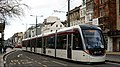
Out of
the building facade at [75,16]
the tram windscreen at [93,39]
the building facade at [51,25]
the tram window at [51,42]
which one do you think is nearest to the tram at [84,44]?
the tram windscreen at [93,39]

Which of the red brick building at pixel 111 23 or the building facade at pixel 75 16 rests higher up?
the building facade at pixel 75 16

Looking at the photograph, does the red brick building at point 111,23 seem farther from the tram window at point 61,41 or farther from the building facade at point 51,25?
the building facade at point 51,25

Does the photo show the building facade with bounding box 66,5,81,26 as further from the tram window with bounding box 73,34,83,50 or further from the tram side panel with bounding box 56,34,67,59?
the tram window with bounding box 73,34,83,50

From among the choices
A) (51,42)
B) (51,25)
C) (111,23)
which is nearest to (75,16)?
(111,23)

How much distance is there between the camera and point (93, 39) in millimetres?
25141

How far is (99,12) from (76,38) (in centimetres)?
3777

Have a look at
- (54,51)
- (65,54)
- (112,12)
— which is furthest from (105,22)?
(65,54)

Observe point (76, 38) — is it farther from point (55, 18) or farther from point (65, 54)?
point (55, 18)

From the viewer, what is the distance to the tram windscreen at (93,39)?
2488cm

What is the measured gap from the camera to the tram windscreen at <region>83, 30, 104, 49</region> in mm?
24875

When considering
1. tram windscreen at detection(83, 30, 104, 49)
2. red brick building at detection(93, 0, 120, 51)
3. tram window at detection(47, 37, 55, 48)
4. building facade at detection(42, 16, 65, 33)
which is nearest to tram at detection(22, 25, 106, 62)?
tram windscreen at detection(83, 30, 104, 49)

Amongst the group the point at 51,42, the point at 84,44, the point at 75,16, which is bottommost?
the point at 84,44

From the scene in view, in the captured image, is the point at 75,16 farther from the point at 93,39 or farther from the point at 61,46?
the point at 93,39

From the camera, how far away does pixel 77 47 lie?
84.8 ft
